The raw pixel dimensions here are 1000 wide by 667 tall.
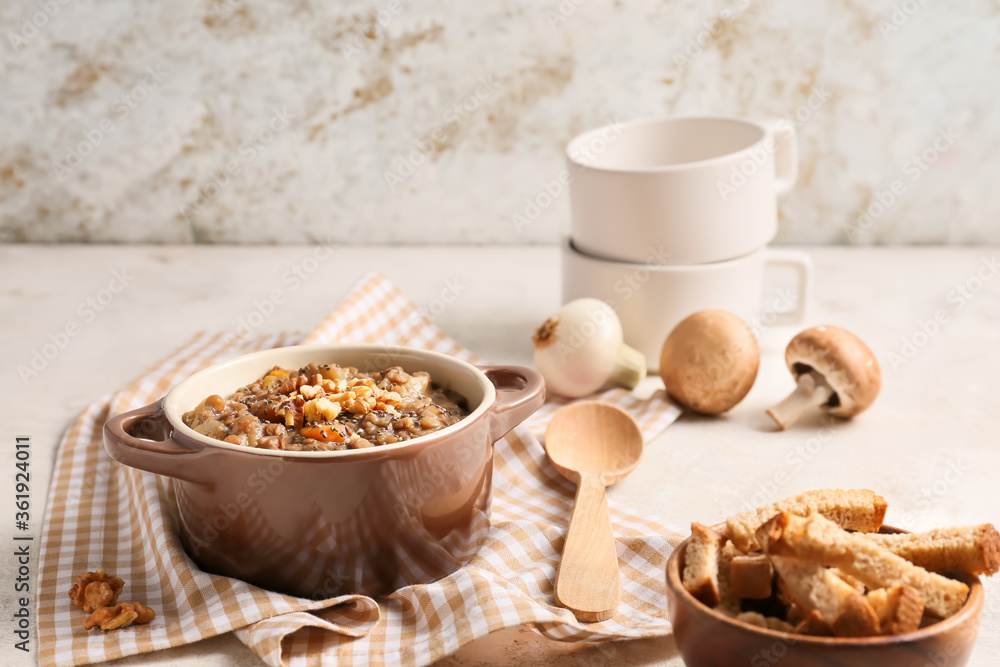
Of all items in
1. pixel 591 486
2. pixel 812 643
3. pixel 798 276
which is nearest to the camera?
pixel 812 643

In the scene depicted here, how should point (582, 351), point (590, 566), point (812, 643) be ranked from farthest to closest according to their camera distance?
point (582, 351) → point (590, 566) → point (812, 643)

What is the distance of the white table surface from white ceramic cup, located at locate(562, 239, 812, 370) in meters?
0.14

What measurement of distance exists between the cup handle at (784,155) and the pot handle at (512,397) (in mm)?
723

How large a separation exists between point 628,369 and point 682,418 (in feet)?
0.40

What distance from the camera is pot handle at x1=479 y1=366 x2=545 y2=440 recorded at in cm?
100

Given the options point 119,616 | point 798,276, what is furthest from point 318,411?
point 798,276

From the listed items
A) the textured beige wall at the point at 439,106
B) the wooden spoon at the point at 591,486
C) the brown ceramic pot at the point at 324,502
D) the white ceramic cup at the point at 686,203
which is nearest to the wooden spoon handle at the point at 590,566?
the wooden spoon at the point at 591,486

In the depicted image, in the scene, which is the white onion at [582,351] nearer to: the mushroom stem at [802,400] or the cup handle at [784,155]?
the mushroom stem at [802,400]

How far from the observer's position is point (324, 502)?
2.86 ft

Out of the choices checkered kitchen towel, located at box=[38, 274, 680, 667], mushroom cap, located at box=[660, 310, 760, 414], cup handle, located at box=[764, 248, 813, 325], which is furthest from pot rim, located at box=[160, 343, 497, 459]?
cup handle, located at box=[764, 248, 813, 325]

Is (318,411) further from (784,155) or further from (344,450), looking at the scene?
(784,155)

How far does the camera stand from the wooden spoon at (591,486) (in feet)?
2.93

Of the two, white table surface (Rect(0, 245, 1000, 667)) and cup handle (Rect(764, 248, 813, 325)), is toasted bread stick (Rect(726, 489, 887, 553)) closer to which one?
white table surface (Rect(0, 245, 1000, 667))

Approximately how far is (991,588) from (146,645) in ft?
2.64
